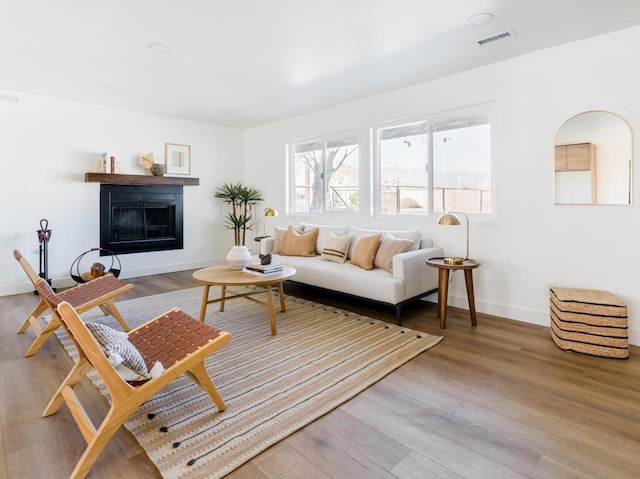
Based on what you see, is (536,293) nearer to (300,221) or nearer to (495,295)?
(495,295)

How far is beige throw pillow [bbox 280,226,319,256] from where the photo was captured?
15.2 feet

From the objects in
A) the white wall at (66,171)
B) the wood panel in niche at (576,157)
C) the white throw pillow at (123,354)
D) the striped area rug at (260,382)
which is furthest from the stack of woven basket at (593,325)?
the white wall at (66,171)

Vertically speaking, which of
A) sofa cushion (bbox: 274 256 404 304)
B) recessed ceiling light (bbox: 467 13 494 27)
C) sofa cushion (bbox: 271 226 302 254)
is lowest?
sofa cushion (bbox: 274 256 404 304)

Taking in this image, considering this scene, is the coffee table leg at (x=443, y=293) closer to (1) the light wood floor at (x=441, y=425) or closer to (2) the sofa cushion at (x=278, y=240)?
(1) the light wood floor at (x=441, y=425)

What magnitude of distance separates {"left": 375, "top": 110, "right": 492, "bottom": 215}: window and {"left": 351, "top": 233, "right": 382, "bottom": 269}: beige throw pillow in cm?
82

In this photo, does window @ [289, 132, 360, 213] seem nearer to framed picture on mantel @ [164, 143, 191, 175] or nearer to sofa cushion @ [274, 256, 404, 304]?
sofa cushion @ [274, 256, 404, 304]

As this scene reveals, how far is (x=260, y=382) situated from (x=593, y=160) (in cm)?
321

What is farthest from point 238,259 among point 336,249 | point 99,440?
point 99,440

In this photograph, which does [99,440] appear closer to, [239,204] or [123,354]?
[123,354]

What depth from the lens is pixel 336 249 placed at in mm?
4223

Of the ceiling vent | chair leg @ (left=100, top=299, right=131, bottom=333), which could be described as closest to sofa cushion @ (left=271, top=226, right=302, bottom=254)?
chair leg @ (left=100, top=299, right=131, bottom=333)

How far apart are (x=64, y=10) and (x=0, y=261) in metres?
3.46

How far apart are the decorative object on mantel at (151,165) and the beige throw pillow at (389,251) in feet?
12.2

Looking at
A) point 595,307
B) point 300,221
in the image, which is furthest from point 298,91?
point 595,307
